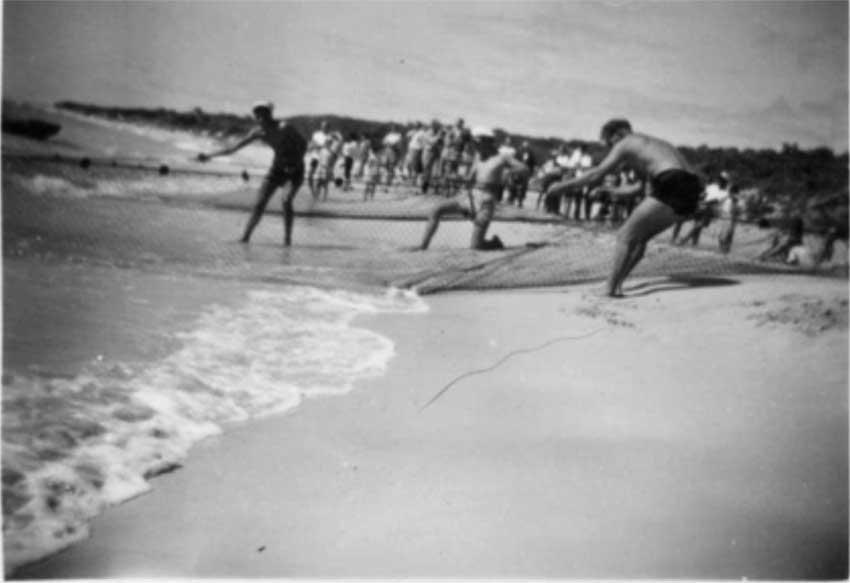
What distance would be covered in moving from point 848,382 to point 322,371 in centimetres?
201

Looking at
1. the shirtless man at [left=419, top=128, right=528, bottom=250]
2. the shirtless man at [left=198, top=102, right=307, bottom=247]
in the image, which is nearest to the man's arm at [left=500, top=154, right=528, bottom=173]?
the shirtless man at [left=419, top=128, right=528, bottom=250]

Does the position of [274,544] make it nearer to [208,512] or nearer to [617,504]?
[208,512]

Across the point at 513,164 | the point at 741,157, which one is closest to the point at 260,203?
the point at 513,164

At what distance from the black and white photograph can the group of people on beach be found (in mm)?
12

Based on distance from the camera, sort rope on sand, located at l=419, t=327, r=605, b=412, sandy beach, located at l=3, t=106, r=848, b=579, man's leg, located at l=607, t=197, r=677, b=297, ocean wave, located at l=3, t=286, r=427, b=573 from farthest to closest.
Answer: man's leg, located at l=607, t=197, r=677, b=297 < rope on sand, located at l=419, t=327, r=605, b=412 < sandy beach, located at l=3, t=106, r=848, b=579 < ocean wave, located at l=3, t=286, r=427, b=573

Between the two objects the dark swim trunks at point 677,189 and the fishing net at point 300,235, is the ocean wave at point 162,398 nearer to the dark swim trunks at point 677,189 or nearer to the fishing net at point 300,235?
the fishing net at point 300,235

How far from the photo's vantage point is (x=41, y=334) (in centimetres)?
251

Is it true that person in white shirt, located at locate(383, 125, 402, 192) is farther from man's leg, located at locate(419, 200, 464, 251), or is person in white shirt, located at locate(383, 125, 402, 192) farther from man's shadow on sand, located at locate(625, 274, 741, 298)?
man's shadow on sand, located at locate(625, 274, 741, 298)

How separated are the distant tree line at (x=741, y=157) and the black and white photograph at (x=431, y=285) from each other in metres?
0.01

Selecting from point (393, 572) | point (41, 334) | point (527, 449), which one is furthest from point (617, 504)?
point (41, 334)

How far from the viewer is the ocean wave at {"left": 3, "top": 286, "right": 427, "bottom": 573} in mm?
2176

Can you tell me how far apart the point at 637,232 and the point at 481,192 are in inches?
24.4

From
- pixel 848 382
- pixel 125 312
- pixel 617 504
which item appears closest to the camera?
pixel 617 504

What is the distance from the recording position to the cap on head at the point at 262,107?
8.81 feet
